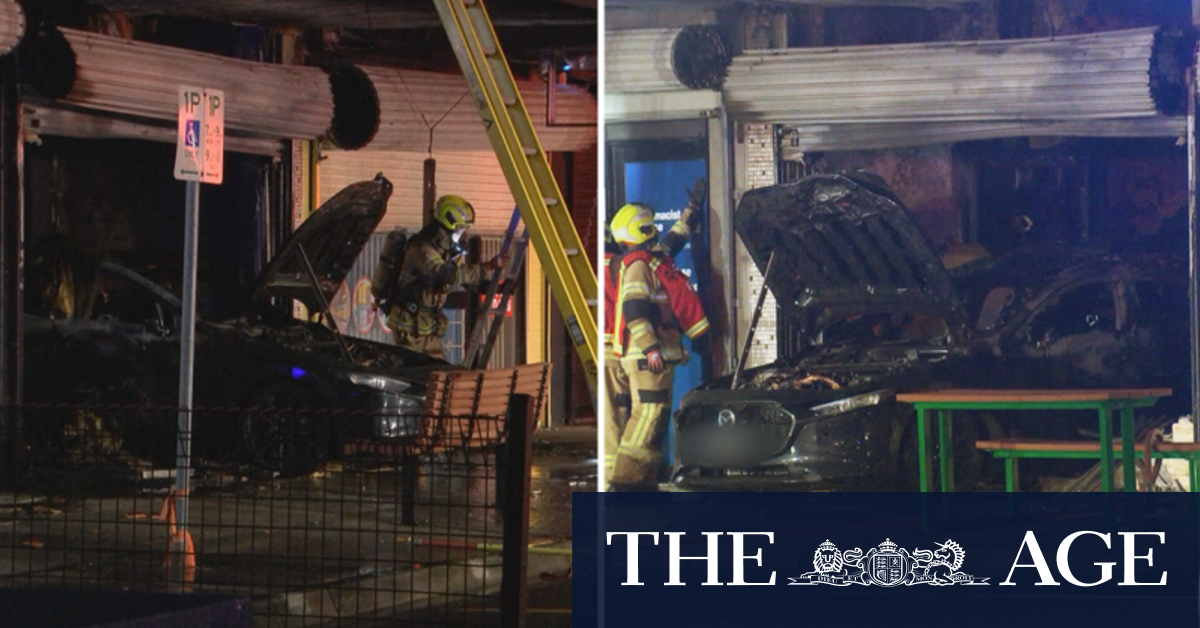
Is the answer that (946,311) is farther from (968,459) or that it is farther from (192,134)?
(192,134)

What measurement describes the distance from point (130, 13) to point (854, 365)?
36.3ft

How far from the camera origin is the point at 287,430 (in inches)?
332

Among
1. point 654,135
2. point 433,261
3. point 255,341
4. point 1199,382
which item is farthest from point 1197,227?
point 433,261

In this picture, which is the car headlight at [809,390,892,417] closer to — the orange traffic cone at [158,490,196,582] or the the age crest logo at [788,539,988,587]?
the the age crest logo at [788,539,988,587]

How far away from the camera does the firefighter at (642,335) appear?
5.09 meters

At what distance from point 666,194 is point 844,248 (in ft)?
1.79

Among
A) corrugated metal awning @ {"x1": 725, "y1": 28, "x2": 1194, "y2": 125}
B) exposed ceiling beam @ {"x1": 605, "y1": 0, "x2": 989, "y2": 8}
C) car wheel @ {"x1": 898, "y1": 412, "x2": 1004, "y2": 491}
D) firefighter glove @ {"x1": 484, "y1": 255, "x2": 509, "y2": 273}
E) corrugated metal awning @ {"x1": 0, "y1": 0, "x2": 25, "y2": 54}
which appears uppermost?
corrugated metal awning @ {"x1": 0, "y1": 0, "x2": 25, "y2": 54}

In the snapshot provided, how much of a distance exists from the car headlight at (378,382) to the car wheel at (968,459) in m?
8.47

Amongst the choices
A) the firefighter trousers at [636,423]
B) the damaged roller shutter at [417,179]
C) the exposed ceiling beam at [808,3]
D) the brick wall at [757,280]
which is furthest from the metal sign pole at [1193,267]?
the damaged roller shutter at [417,179]

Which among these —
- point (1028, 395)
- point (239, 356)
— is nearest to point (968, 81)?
point (1028, 395)

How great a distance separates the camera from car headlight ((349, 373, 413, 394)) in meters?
13.1

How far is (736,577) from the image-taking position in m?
4.95

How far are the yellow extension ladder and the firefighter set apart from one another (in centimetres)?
284

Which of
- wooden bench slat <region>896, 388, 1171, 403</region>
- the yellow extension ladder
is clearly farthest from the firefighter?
the yellow extension ladder
